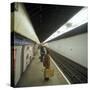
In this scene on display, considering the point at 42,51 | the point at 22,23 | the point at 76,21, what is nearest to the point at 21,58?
the point at 42,51

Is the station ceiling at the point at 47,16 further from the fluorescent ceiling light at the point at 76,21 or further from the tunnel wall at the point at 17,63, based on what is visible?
the tunnel wall at the point at 17,63

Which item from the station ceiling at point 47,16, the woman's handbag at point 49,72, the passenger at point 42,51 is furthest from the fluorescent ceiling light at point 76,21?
the woman's handbag at point 49,72

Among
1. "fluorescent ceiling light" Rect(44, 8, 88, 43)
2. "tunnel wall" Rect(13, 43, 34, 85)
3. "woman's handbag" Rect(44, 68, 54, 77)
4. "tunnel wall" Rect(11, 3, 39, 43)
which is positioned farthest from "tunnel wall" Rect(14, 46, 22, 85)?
"fluorescent ceiling light" Rect(44, 8, 88, 43)

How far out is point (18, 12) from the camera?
1840mm

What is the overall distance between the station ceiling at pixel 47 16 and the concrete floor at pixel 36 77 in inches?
10.3

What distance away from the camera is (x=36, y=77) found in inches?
75.1

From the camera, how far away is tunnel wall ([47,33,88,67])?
6.54ft

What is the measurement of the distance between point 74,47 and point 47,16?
17.0 inches

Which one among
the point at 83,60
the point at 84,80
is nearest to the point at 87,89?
the point at 84,80

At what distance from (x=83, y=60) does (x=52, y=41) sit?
398mm

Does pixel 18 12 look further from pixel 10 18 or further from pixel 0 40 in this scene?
pixel 0 40

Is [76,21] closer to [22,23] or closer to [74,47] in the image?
[74,47]

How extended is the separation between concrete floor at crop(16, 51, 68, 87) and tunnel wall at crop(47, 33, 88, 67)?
0.19 metres

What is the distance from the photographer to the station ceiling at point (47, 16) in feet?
6.27
